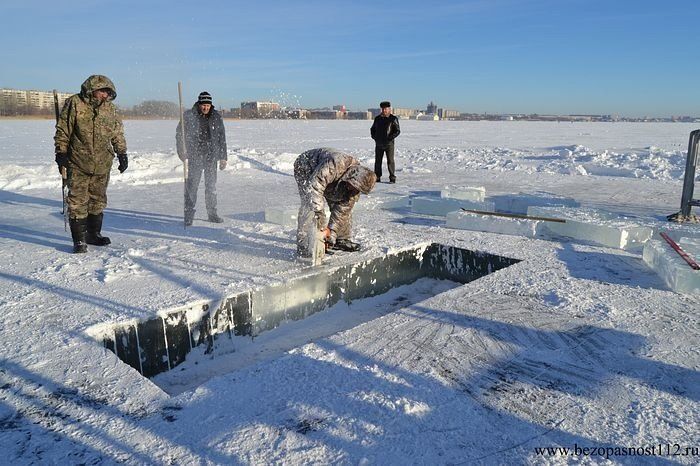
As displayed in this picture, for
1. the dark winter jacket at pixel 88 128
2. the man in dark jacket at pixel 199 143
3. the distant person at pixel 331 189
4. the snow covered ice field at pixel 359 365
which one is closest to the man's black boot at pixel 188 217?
the man in dark jacket at pixel 199 143

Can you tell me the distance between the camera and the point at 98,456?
2.05 m

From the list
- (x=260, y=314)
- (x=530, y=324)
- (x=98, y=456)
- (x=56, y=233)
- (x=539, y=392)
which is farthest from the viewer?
(x=56, y=233)

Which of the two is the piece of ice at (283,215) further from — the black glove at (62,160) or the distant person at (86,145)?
the black glove at (62,160)

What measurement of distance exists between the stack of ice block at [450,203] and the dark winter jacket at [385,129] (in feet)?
9.78

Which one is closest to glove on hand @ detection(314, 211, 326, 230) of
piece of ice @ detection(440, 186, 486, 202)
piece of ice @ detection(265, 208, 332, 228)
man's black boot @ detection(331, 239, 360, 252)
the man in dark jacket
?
man's black boot @ detection(331, 239, 360, 252)

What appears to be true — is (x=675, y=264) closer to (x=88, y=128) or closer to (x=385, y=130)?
(x=88, y=128)

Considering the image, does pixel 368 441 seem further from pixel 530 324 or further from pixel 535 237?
pixel 535 237

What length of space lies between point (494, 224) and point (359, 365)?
4021 millimetres

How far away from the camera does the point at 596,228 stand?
19.2 feet

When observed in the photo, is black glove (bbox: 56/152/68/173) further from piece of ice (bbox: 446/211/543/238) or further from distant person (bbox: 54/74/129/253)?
A: piece of ice (bbox: 446/211/543/238)

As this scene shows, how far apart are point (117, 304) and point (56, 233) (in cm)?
303

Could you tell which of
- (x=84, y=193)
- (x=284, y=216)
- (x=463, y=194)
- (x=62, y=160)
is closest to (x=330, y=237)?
(x=284, y=216)

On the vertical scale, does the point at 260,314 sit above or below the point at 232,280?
below

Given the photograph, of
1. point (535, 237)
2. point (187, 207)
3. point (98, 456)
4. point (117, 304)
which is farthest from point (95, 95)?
point (535, 237)
